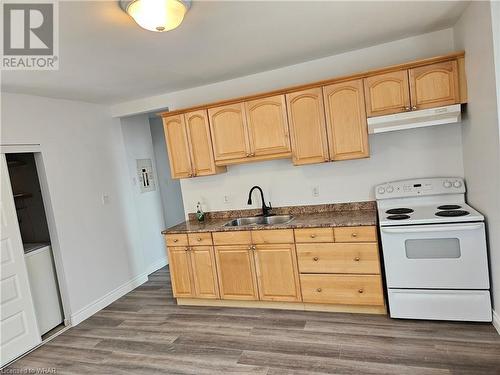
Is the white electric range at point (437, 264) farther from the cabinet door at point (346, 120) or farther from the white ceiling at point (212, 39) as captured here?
the white ceiling at point (212, 39)

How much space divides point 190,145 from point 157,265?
235cm

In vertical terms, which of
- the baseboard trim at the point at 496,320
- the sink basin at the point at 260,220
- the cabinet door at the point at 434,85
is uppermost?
the cabinet door at the point at 434,85

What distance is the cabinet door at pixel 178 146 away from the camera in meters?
3.57

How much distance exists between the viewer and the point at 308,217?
3.31m

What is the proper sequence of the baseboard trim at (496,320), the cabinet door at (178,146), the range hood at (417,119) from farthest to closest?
the cabinet door at (178,146) < the range hood at (417,119) < the baseboard trim at (496,320)

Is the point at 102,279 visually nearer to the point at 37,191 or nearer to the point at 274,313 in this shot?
the point at 37,191

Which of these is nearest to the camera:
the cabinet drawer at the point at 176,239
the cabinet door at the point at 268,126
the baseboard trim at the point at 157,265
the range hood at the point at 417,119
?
the range hood at the point at 417,119

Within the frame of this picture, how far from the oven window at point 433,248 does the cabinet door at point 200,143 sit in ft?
6.67

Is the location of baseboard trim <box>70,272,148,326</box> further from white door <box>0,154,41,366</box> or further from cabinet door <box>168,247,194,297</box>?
cabinet door <box>168,247,194,297</box>

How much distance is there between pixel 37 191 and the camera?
12.4 feet

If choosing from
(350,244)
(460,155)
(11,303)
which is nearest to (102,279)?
(11,303)

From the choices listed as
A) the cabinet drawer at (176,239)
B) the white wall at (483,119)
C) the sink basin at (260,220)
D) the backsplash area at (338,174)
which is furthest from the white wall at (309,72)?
the cabinet drawer at (176,239)

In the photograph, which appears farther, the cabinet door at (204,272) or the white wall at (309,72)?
the cabinet door at (204,272)

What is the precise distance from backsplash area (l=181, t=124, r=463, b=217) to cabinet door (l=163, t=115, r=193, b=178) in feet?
1.24
